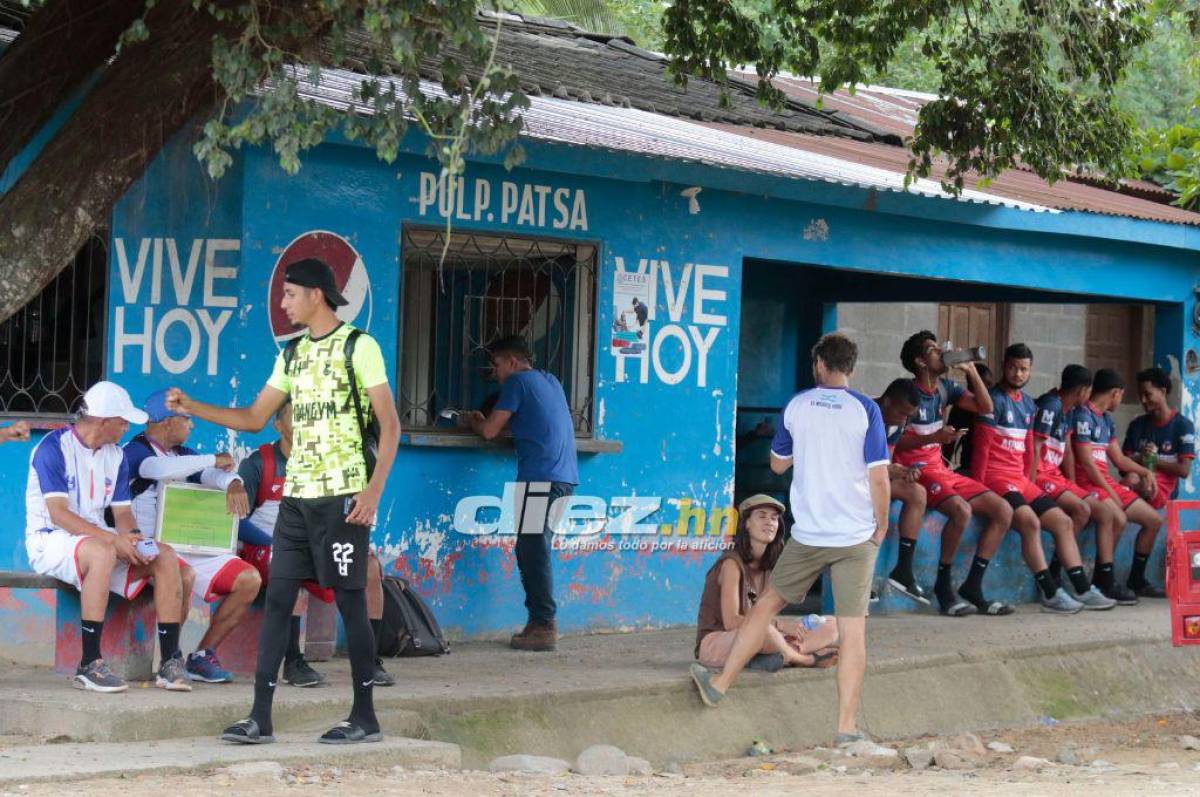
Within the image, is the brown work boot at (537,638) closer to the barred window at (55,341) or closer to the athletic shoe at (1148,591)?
the barred window at (55,341)

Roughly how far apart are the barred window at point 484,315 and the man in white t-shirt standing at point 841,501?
2147 millimetres

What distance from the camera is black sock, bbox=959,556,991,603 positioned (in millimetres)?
11492

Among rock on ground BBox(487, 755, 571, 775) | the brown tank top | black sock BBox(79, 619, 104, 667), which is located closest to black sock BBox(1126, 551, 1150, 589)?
the brown tank top

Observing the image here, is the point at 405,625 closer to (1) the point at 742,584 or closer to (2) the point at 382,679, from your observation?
(2) the point at 382,679

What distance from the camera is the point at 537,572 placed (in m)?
9.09

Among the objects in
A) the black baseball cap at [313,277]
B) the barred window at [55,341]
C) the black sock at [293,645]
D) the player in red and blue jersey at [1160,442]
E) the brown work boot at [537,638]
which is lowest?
the brown work boot at [537,638]

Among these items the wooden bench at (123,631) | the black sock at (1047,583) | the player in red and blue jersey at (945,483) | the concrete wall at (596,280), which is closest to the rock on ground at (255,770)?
the wooden bench at (123,631)

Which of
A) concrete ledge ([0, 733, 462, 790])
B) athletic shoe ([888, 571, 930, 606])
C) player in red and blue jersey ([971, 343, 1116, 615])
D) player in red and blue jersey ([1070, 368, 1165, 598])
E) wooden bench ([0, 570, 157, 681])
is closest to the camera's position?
concrete ledge ([0, 733, 462, 790])

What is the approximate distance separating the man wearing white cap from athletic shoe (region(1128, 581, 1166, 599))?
7.64m

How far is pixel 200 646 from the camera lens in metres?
7.56

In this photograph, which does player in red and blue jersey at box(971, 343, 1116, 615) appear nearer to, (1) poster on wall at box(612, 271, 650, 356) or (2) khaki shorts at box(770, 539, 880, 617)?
(1) poster on wall at box(612, 271, 650, 356)

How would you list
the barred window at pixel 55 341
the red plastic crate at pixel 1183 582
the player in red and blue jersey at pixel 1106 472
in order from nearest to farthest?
1. the red plastic crate at pixel 1183 582
2. the barred window at pixel 55 341
3. the player in red and blue jersey at pixel 1106 472

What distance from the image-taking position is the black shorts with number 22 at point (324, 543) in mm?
6484

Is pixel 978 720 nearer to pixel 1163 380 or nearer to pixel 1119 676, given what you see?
pixel 1119 676
